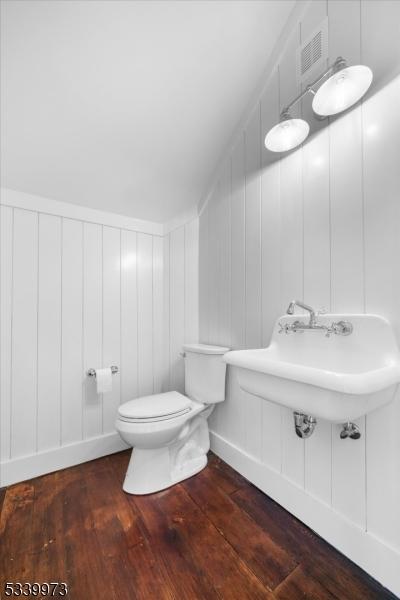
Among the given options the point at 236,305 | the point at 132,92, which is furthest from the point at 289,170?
the point at 132,92

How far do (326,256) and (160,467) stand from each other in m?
1.45

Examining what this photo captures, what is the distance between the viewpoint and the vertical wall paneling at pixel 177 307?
212cm

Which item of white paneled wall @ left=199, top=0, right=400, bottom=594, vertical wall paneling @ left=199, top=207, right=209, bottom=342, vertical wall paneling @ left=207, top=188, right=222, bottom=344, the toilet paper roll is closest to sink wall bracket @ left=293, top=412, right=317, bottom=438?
white paneled wall @ left=199, top=0, right=400, bottom=594

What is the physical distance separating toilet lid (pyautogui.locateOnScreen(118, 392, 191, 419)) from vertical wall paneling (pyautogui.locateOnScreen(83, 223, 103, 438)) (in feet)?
1.37

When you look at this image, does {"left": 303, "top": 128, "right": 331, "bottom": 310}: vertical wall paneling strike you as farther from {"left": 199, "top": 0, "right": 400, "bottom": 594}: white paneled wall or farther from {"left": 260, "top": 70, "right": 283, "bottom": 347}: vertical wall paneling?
{"left": 260, "top": 70, "right": 283, "bottom": 347}: vertical wall paneling

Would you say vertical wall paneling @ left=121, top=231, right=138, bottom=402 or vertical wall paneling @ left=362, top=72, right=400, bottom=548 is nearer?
vertical wall paneling @ left=362, top=72, right=400, bottom=548

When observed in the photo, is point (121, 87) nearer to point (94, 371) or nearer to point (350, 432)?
point (94, 371)

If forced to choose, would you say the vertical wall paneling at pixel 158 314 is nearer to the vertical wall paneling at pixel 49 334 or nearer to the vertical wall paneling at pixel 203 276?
the vertical wall paneling at pixel 203 276

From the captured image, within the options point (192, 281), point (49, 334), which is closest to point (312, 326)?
point (192, 281)

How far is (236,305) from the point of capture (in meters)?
1.70

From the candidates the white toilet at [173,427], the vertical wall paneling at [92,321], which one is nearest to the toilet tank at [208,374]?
the white toilet at [173,427]

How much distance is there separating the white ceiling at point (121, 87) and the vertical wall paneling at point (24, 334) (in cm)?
29

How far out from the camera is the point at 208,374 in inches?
67.6

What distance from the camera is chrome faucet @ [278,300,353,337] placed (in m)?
1.08
